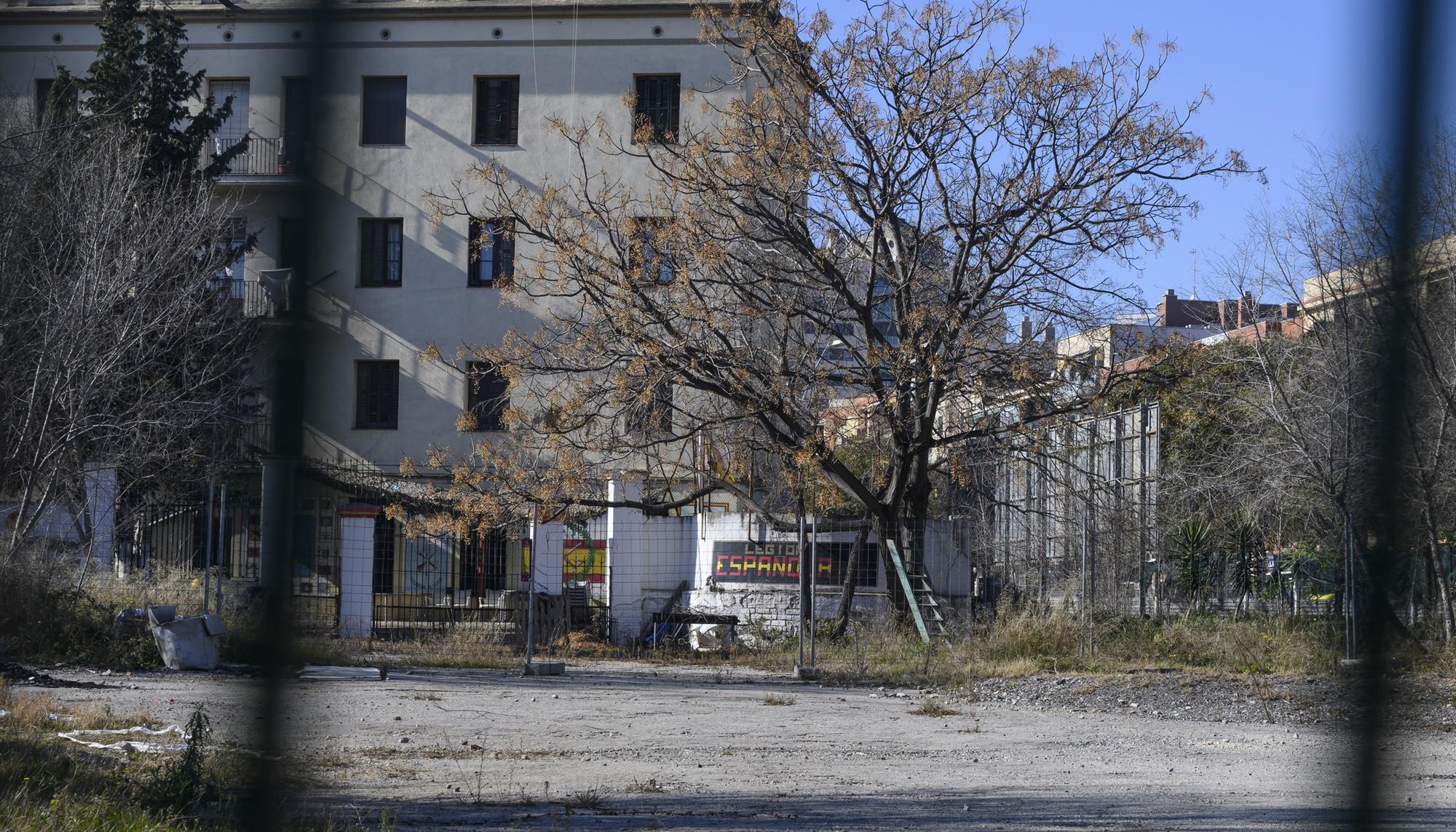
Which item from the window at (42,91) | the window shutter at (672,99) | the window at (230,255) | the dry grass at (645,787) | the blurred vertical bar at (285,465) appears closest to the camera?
the blurred vertical bar at (285,465)

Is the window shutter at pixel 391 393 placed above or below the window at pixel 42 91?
below

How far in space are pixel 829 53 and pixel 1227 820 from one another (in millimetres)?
12856

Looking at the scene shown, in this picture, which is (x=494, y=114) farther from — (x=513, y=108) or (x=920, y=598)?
(x=920, y=598)

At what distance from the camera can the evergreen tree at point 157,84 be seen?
26.1 meters

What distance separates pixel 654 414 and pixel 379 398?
1585 cm

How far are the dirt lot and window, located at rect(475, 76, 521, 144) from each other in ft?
62.9

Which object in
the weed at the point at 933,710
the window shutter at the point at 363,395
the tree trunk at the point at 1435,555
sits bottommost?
the weed at the point at 933,710

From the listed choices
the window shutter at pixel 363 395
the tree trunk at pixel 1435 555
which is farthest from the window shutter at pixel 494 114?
the tree trunk at pixel 1435 555

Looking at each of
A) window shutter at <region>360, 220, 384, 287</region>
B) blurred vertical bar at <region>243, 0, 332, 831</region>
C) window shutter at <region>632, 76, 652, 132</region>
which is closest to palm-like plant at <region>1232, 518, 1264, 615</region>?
blurred vertical bar at <region>243, 0, 332, 831</region>

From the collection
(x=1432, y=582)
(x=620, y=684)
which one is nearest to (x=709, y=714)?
(x=620, y=684)

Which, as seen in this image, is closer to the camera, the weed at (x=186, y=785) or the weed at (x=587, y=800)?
the weed at (x=186, y=785)

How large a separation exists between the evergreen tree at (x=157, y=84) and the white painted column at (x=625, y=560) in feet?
37.9

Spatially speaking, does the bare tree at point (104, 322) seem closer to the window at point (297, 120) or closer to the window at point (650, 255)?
the window at point (650, 255)

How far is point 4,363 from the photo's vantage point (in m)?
17.3
